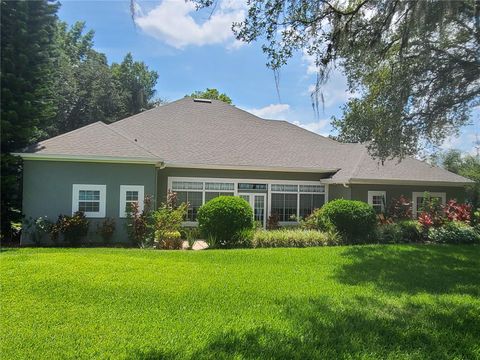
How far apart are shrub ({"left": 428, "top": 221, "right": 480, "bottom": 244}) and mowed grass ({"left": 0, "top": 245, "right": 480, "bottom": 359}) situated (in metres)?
4.66

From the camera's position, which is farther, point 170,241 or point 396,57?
point 170,241

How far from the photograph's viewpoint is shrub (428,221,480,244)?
14258 mm

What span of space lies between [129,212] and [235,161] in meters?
5.58

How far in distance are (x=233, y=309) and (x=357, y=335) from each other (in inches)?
75.7

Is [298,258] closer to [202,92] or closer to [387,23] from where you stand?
[387,23]

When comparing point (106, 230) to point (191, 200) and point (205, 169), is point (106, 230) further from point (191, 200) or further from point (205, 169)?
point (205, 169)

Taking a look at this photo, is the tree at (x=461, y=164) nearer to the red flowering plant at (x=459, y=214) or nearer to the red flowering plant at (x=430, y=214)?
the red flowering plant at (x=430, y=214)

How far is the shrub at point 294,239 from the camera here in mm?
13305

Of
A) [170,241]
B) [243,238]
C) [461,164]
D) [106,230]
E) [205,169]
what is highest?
[461,164]

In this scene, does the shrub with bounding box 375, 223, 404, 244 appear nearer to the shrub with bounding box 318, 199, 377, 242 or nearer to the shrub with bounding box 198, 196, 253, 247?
the shrub with bounding box 318, 199, 377, 242

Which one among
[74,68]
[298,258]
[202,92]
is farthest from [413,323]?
[202,92]

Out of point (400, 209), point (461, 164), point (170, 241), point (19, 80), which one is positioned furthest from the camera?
point (461, 164)

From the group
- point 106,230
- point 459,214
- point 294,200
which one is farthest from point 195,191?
point 459,214

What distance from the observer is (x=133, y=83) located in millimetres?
38125
